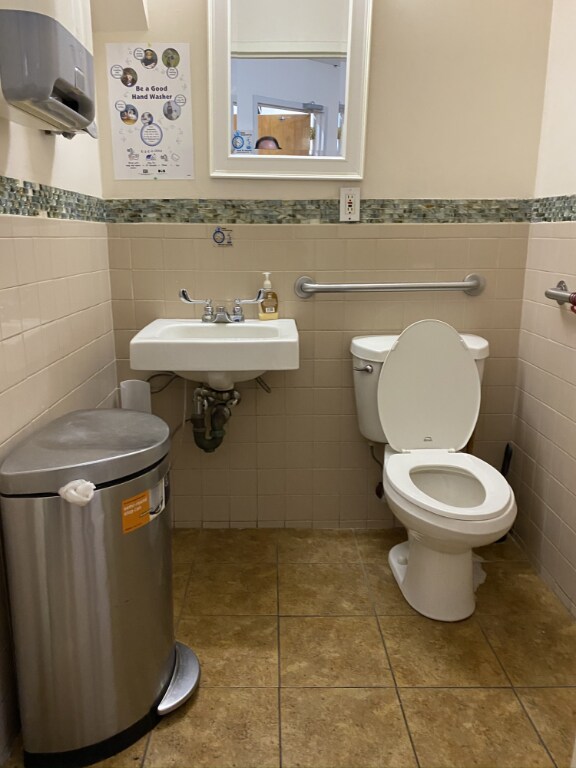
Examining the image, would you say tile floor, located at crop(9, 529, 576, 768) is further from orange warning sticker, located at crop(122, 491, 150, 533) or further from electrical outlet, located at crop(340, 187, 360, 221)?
electrical outlet, located at crop(340, 187, 360, 221)

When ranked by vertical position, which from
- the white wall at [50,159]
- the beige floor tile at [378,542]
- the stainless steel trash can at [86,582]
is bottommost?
the beige floor tile at [378,542]

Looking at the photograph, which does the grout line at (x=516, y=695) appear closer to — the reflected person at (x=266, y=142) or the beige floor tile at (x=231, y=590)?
the beige floor tile at (x=231, y=590)

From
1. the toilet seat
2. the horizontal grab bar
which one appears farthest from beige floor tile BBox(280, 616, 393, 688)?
the horizontal grab bar

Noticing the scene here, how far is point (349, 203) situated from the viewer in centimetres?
215

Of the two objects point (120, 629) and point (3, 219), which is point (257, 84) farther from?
point (120, 629)

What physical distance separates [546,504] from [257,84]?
1801mm

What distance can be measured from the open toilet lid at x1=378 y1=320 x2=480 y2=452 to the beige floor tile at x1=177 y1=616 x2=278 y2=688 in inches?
30.4

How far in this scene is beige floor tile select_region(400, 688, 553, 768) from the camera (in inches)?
55.1

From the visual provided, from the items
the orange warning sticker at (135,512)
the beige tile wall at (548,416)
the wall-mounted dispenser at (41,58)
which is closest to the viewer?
the wall-mounted dispenser at (41,58)

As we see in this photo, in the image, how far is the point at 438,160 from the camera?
2.15 m

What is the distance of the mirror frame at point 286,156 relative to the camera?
6.59 ft

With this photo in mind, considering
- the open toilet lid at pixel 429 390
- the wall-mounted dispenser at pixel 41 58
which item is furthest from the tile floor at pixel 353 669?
the wall-mounted dispenser at pixel 41 58

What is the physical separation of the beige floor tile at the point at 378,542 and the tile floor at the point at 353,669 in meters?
0.02

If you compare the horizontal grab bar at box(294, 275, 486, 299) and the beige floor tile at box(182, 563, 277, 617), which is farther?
the horizontal grab bar at box(294, 275, 486, 299)
